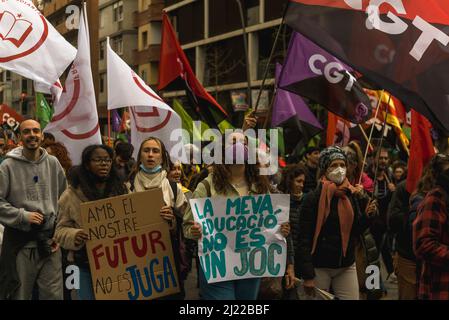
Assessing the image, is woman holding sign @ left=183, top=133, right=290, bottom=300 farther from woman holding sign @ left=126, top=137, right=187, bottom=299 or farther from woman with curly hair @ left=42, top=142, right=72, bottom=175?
woman with curly hair @ left=42, top=142, right=72, bottom=175

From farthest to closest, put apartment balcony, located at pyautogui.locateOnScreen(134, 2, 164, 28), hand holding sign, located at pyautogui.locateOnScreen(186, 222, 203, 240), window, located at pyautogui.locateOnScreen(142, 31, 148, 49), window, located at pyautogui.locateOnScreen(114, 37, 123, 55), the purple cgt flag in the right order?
window, located at pyautogui.locateOnScreen(114, 37, 123, 55) → window, located at pyautogui.locateOnScreen(142, 31, 148, 49) → apartment balcony, located at pyautogui.locateOnScreen(134, 2, 164, 28) → the purple cgt flag → hand holding sign, located at pyautogui.locateOnScreen(186, 222, 203, 240)

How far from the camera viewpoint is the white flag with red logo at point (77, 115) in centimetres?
712

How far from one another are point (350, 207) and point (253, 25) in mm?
31995

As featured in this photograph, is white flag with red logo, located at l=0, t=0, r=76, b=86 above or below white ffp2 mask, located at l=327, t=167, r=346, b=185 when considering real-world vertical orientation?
above

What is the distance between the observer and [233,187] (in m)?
5.25

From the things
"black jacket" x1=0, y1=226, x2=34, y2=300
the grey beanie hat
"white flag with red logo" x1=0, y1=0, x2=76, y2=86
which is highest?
"white flag with red logo" x1=0, y1=0, x2=76, y2=86

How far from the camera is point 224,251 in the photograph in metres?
5.23

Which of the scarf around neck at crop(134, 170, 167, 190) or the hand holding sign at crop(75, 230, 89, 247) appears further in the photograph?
the scarf around neck at crop(134, 170, 167, 190)

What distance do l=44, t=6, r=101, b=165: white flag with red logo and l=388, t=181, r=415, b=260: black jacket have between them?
266cm

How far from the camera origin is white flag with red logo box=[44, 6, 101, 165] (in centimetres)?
712

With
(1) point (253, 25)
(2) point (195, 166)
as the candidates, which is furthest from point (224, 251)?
(1) point (253, 25)

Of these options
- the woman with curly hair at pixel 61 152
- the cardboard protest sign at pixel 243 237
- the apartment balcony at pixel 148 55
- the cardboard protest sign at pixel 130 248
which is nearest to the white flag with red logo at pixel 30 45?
the woman with curly hair at pixel 61 152

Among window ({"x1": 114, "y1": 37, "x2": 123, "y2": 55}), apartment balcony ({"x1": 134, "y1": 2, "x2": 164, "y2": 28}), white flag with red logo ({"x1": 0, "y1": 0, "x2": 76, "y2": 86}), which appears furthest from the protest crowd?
window ({"x1": 114, "y1": 37, "x2": 123, "y2": 55})

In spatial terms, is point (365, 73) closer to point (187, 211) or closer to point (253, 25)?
point (187, 211)
